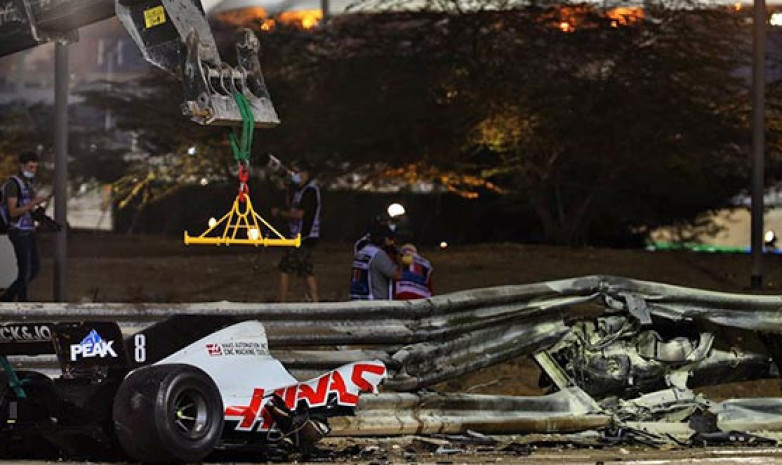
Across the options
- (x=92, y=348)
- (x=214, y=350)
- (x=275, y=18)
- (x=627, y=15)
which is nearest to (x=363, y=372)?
(x=214, y=350)

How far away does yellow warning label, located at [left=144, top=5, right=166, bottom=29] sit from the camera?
8.50 metres

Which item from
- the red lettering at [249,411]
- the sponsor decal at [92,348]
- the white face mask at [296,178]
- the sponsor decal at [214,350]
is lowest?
the red lettering at [249,411]

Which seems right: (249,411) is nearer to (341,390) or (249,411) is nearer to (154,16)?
(341,390)

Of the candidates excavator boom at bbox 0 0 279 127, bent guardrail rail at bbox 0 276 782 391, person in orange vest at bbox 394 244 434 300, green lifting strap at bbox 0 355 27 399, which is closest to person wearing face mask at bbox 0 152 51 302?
person in orange vest at bbox 394 244 434 300

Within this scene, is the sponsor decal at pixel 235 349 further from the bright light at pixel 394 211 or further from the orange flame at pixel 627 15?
the orange flame at pixel 627 15

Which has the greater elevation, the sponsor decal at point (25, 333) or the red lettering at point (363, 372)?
the sponsor decal at point (25, 333)

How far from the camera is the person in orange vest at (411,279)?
1198cm

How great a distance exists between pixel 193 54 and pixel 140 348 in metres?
1.70

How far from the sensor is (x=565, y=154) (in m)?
23.1

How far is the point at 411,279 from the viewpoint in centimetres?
1205

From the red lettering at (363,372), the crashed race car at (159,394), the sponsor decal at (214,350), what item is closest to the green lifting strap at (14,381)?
the crashed race car at (159,394)

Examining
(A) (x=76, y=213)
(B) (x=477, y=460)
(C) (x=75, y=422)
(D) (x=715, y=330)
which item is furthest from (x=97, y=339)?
(A) (x=76, y=213)

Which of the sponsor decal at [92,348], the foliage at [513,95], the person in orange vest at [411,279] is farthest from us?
the foliage at [513,95]

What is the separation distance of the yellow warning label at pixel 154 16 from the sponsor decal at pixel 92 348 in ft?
6.15
